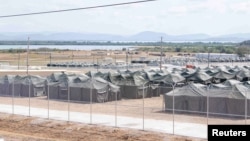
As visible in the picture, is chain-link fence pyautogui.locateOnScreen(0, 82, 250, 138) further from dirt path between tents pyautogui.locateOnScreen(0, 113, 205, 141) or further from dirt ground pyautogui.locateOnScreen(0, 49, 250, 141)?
dirt path between tents pyautogui.locateOnScreen(0, 113, 205, 141)

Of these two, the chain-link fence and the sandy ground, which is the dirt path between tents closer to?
the sandy ground

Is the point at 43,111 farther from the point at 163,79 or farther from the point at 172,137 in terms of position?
the point at 163,79

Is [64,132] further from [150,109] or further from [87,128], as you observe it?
[150,109]

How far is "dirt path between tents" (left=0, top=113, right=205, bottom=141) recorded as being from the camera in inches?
980

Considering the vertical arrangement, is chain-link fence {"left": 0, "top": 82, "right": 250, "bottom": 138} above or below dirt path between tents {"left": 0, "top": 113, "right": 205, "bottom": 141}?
above

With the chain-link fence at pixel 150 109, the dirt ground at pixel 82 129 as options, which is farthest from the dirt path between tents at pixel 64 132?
the chain-link fence at pixel 150 109

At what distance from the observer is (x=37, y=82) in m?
48.7

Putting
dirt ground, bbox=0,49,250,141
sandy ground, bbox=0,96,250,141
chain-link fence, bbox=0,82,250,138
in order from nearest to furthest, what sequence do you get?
dirt ground, bbox=0,49,250,141
sandy ground, bbox=0,96,250,141
chain-link fence, bbox=0,82,250,138

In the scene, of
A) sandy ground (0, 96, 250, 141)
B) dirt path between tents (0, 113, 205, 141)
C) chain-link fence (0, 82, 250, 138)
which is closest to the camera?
dirt path between tents (0, 113, 205, 141)

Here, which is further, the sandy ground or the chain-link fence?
the chain-link fence

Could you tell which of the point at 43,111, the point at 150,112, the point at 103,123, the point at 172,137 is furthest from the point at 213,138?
the point at 43,111

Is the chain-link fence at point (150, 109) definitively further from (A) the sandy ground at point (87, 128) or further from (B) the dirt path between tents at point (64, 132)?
(B) the dirt path between tents at point (64, 132)

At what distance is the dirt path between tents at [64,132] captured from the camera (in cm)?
2489

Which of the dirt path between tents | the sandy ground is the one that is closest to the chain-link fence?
the sandy ground
